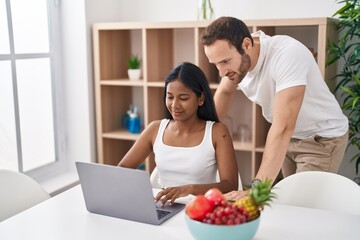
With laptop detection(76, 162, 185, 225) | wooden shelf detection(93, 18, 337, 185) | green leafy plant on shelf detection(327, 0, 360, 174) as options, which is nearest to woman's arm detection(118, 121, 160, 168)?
laptop detection(76, 162, 185, 225)

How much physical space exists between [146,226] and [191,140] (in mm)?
618

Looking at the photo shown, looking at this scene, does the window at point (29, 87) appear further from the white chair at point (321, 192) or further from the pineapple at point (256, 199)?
the pineapple at point (256, 199)

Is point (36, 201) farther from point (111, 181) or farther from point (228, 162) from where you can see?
point (228, 162)

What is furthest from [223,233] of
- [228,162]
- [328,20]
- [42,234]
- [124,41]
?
→ [124,41]

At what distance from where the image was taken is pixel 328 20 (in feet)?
8.59

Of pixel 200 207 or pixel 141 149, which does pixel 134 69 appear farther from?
pixel 200 207

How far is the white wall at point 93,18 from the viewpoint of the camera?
3057 millimetres

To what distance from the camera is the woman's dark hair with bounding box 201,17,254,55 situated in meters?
1.98

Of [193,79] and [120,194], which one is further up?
[193,79]

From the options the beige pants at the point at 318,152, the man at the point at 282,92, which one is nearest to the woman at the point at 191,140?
the man at the point at 282,92

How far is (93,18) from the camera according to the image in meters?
3.28

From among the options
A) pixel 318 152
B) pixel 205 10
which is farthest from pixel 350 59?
pixel 205 10

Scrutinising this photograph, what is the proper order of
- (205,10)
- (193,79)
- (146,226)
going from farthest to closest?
(205,10)
(193,79)
(146,226)

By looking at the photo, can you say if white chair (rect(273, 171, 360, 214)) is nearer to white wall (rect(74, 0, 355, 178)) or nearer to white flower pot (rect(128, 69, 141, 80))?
white wall (rect(74, 0, 355, 178))
